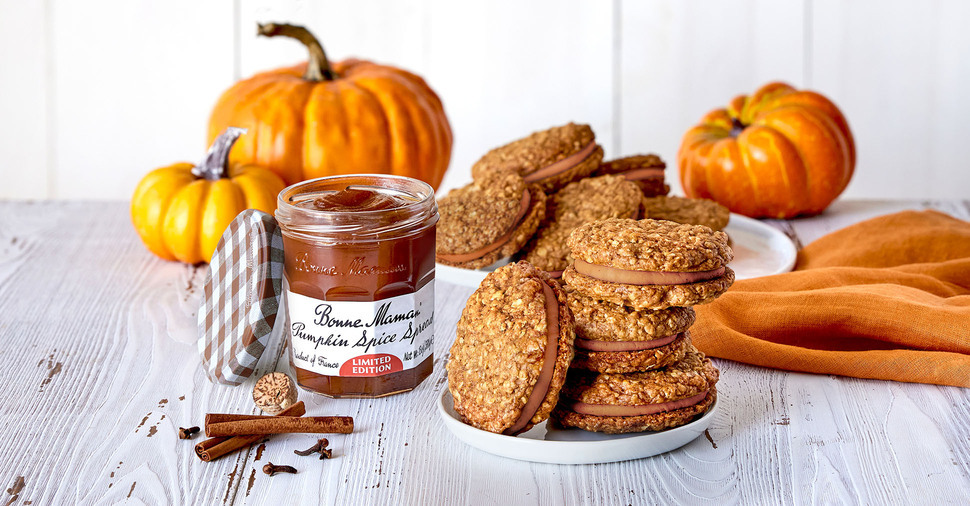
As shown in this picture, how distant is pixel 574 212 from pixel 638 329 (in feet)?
2.28

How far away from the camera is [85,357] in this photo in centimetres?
154

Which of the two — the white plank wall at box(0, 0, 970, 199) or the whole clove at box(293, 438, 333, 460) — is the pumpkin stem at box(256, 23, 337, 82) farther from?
the whole clove at box(293, 438, 333, 460)

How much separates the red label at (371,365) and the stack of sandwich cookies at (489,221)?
19.2 inches

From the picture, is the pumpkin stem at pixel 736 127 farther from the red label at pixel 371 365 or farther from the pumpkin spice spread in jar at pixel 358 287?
the red label at pixel 371 365

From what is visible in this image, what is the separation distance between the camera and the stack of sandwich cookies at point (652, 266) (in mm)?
1130

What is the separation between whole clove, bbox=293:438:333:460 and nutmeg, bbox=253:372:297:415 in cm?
11

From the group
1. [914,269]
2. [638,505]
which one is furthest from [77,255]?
[914,269]

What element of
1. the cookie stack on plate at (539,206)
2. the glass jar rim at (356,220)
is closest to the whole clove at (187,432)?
the glass jar rim at (356,220)

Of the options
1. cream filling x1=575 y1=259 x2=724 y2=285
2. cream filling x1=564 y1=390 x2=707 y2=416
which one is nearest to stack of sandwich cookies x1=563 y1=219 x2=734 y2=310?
cream filling x1=575 y1=259 x2=724 y2=285

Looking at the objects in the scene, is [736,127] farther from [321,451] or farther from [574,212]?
[321,451]

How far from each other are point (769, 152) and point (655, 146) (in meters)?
1.35

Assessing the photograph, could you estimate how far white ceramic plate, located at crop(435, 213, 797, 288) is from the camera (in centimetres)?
184

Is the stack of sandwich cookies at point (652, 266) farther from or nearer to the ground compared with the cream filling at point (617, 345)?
farther from the ground

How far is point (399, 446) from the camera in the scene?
47.8 inches
